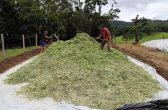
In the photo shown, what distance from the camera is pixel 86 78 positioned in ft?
42.5

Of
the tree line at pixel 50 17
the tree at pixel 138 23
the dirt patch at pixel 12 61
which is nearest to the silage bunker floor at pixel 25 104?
the dirt patch at pixel 12 61

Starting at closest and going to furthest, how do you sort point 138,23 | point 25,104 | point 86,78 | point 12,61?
point 25,104 < point 86,78 < point 12,61 < point 138,23

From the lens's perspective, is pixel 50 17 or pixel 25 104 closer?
pixel 25 104

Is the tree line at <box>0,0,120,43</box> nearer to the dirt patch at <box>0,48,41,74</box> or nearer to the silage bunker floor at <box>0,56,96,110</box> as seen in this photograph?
the dirt patch at <box>0,48,41,74</box>

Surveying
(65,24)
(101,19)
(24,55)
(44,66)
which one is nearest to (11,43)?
(65,24)

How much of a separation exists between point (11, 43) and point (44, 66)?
19.6 metres

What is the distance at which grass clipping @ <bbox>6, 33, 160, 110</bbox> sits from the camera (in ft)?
37.0

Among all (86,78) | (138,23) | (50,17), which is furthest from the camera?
(138,23)

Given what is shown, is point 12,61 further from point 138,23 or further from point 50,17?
point 138,23

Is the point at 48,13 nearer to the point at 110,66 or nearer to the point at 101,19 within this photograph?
the point at 101,19

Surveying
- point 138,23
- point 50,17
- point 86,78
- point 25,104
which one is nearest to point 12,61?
point 86,78

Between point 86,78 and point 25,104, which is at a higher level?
point 86,78

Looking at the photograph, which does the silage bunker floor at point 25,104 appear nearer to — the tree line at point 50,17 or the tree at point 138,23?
the tree line at point 50,17

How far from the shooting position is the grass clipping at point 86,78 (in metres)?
11.3
